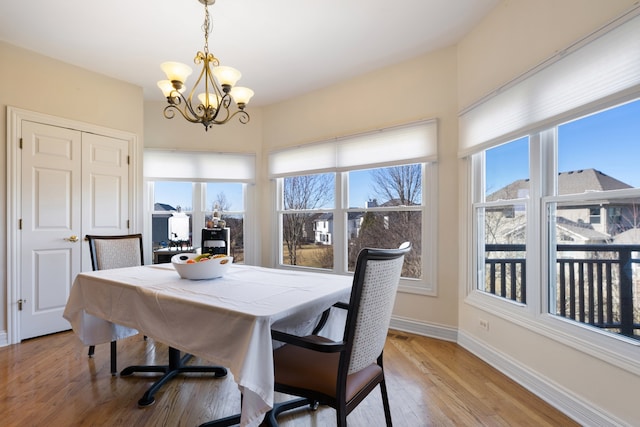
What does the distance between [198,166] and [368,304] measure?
3.66m

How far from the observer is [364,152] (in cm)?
349

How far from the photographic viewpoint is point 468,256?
282 cm

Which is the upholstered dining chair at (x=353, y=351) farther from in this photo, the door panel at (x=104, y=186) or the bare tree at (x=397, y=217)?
the door panel at (x=104, y=186)

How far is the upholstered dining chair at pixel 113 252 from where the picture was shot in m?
2.46

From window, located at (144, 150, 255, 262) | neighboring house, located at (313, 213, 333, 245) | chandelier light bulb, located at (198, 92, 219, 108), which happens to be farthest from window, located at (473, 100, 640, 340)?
window, located at (144, 150, 255, 262)

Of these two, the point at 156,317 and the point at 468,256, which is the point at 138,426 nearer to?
the point at 156,317

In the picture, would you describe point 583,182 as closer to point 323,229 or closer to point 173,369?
point 323,229

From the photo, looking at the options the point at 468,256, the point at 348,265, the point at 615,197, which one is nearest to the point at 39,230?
the point at 348,265

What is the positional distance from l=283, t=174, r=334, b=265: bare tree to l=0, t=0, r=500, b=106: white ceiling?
1275 millimetres

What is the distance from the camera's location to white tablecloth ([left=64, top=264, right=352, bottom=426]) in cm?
121

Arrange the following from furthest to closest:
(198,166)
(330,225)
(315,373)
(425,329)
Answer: (198,166), (330,225), (425,329), (315,373)

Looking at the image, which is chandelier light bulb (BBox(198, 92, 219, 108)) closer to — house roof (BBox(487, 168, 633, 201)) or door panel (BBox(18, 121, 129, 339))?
door panel (BBox(18, 121, 129, 339))

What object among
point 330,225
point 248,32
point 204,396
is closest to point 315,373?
point 204,396

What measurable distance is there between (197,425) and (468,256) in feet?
7.93
